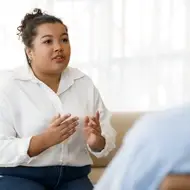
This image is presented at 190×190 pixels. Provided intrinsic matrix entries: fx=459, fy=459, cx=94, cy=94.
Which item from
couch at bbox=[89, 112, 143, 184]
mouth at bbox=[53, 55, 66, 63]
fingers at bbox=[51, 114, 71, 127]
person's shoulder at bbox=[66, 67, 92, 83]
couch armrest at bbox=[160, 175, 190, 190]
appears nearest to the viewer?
couch armrest at bbox=[160, 175, 190, 190]

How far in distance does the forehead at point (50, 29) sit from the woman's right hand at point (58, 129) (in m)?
0.38

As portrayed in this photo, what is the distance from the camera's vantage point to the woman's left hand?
5.82 feet

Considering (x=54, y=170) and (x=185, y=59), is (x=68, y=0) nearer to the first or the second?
(x=185, y=59)

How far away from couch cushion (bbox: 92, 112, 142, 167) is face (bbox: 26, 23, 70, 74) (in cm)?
71

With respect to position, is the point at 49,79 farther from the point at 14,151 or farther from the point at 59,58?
the point at 14,151

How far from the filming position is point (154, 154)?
1.00 m

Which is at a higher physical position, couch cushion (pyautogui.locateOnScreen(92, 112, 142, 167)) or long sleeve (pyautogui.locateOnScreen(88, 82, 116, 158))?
long sleeve (pyautogui.locateOnScreen(88, 82, 116, 158))

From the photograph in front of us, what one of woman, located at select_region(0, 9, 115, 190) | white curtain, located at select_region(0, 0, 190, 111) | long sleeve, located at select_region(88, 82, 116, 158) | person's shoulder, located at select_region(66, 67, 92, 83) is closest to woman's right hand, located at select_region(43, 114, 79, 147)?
woman, located at select_region(0, 9, 115, 190)

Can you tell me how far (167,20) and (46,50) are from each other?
1.17 meters

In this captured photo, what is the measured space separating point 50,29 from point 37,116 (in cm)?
37

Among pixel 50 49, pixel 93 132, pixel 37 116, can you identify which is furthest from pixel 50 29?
pixel 93 132

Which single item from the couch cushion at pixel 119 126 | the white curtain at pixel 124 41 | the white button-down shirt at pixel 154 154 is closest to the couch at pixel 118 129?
the couch cushion at pixel 119 126

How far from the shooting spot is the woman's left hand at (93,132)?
5.82 feet

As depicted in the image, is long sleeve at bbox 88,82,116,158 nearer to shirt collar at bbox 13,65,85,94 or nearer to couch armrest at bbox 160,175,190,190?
shirt collar at bbox 13,65,85,94
